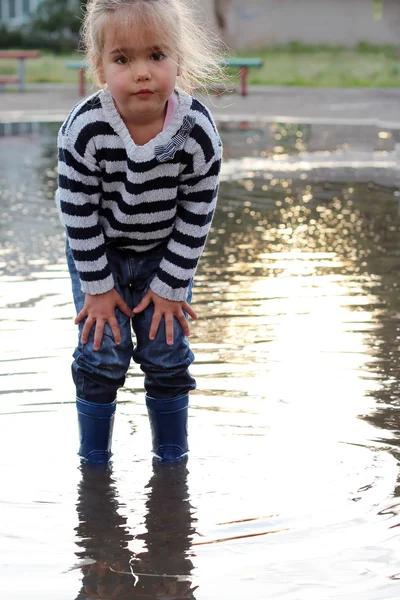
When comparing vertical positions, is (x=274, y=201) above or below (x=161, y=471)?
below

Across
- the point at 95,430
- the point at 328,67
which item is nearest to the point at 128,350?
the point at 95,430

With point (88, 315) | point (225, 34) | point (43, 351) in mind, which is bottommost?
point (225, 34)

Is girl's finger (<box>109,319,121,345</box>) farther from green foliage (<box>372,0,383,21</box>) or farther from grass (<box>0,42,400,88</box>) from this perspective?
green foliage (<box>372,0,383,21</box>)

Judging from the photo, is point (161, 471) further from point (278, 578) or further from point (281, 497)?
point (278, 578)

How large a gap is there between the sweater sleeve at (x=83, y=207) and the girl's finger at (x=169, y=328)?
0.20 m

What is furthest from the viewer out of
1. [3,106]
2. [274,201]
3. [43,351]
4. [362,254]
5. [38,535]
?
[3,106]

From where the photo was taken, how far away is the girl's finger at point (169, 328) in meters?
3.27

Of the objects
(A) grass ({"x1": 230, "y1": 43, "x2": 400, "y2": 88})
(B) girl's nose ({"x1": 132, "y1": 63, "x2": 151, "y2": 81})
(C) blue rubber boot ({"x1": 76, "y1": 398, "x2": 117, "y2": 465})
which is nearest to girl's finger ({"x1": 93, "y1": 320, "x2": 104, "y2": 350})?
(C) blue rubber boot ({"x1": 76, "y1": 398, "x2": 117, "y2": 465})

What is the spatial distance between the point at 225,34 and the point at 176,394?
3073 cm

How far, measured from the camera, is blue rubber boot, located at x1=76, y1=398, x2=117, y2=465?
11.0 feet

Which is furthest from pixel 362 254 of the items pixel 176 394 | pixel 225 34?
pixel 225 34

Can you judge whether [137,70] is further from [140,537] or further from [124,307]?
[140,537]

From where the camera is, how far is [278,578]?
2721mm

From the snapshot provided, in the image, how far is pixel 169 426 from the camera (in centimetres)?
344
